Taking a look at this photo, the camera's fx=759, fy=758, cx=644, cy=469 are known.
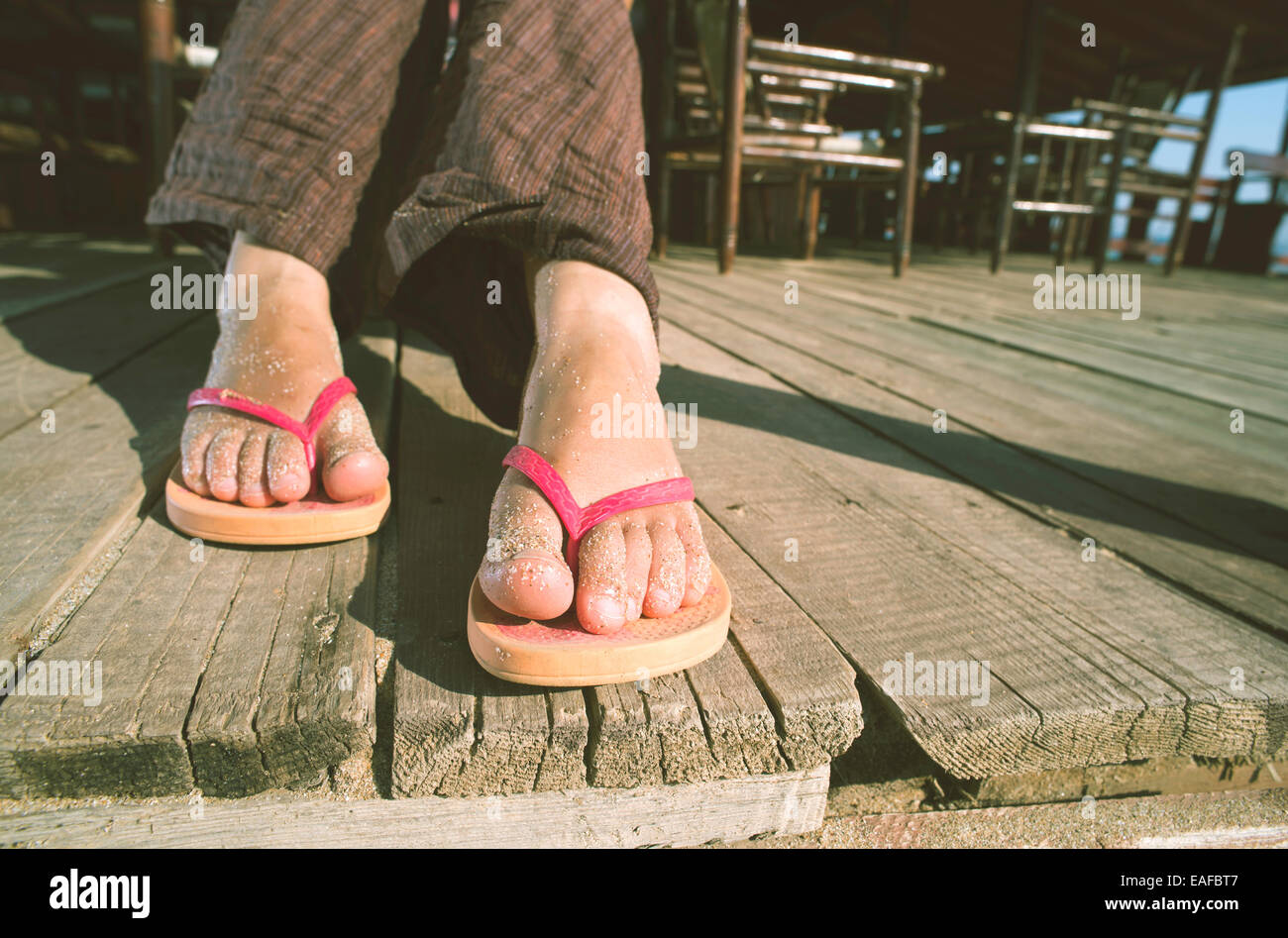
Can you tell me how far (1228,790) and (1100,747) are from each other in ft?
0.68

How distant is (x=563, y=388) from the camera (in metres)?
0.73

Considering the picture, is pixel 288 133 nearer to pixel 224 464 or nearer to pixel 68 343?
pixel 224 464

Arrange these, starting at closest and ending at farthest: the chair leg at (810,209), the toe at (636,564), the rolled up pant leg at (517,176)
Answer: the toe at (636,564) → the rolled up pant leg at (517,176) → the chair leg at (810,209)

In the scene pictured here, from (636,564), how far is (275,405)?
0.44m

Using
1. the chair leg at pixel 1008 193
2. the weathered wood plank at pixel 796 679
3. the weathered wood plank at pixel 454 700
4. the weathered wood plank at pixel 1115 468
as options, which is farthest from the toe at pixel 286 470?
the chair leg at pixel 1008 193

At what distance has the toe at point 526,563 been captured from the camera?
1.80ft

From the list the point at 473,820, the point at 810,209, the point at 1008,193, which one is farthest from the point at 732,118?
the point at 473,820

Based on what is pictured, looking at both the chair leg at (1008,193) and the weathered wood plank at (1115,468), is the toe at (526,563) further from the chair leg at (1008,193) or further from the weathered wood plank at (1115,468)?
the chair leg at (1008,193)

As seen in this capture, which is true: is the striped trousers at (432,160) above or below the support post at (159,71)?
below

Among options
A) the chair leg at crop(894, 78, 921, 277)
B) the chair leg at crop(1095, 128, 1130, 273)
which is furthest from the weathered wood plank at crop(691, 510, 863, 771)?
the chair leg at crop(1095, 128, 1130, 273)

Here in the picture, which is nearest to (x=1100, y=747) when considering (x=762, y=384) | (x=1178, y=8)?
(x=762, y=384)

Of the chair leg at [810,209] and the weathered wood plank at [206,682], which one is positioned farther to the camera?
the chair leg at [810,209]

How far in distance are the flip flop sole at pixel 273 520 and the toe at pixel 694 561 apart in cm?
30
